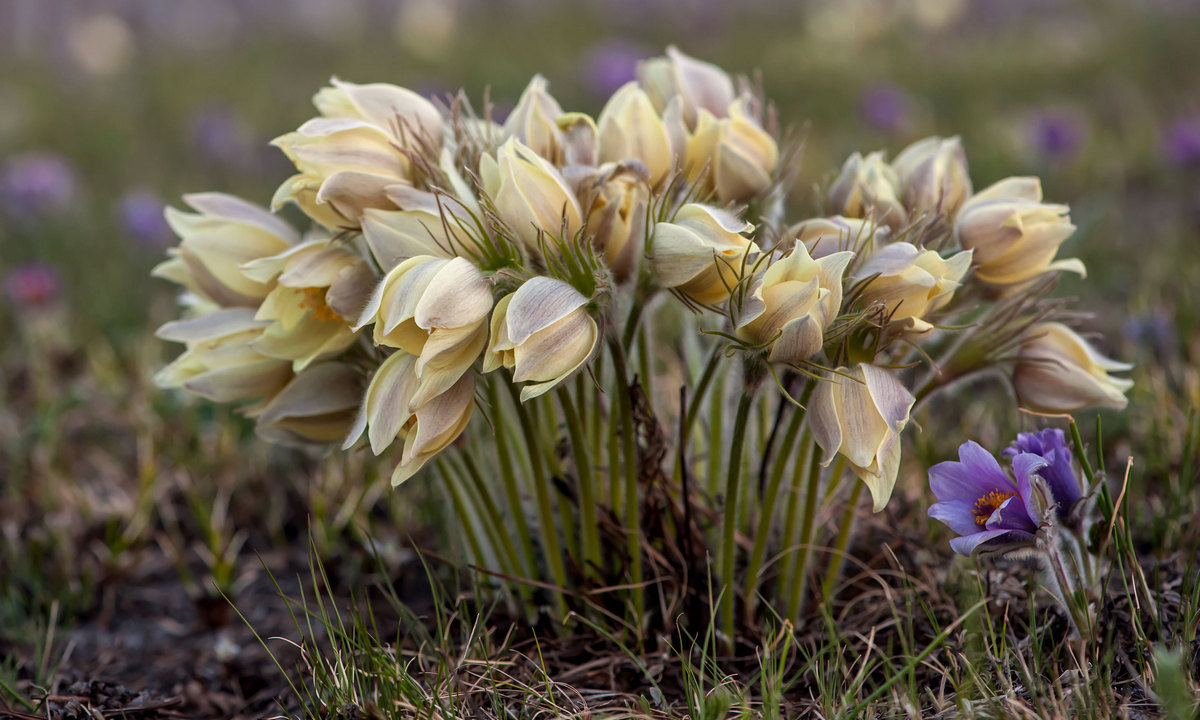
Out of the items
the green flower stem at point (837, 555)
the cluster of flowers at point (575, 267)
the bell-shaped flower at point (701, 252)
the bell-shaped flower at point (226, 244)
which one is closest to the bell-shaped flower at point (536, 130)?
the cluster of flowers at point (575, 267)

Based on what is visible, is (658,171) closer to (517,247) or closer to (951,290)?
(517,247)

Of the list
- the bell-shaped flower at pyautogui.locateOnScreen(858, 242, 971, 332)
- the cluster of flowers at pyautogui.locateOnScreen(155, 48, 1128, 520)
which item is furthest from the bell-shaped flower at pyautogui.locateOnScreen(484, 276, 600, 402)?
the bell-shaped flower at pyautogui.locateOnScreen(858, 242, 971, 332)

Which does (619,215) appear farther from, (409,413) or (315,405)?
(315,405)

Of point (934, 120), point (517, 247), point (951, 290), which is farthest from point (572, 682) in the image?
point (934, 120)

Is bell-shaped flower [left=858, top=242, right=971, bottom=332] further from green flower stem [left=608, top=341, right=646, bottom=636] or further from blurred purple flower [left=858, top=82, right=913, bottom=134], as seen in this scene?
blurred purple flower [left=858, top=82, right=913, bottom=134]

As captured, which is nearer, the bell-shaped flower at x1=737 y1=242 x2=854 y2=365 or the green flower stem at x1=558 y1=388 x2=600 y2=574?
the bell-shaped flower at x1=737 y1=242 x2=854 y2=365
